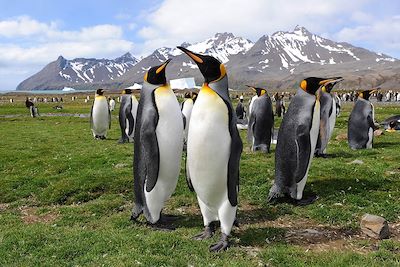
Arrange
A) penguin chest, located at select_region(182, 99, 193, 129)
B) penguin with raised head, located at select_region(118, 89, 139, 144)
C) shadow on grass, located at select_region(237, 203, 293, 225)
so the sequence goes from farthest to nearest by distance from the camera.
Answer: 1. penguin with raised head, located at select_region(118, 89, 139, 144)
2. penguin chest, located at select_region(182, 99, 193, 129)
3. shadow on grass, located at select_region(237, 203, 293, 225)

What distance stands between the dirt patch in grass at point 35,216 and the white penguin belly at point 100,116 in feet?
33.9

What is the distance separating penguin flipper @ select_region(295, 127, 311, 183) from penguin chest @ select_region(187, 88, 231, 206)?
7.31 feet

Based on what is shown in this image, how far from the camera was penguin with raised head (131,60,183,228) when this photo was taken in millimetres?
6129

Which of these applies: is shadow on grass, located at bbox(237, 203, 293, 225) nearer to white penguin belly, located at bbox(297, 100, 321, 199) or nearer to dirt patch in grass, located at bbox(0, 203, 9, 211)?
white penguin belly, located at bbox(297, 100, 321, 199)

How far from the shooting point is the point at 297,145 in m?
7.51

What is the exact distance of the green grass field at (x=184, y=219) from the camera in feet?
17.0

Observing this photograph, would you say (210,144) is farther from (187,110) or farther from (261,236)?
(187,110)

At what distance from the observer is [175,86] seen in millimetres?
134750

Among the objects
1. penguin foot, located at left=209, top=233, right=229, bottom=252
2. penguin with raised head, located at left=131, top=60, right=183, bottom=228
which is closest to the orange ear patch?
penguin with raised head, located at left=131, top=60, right=183, bottom=228

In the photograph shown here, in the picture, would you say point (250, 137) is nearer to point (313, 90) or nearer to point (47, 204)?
point (313, 90)

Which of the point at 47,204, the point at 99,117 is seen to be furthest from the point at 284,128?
the point at 99,117

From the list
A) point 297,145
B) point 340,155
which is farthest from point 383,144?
point 297,145

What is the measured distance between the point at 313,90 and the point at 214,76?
9.32ft

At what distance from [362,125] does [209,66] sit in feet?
28.6
